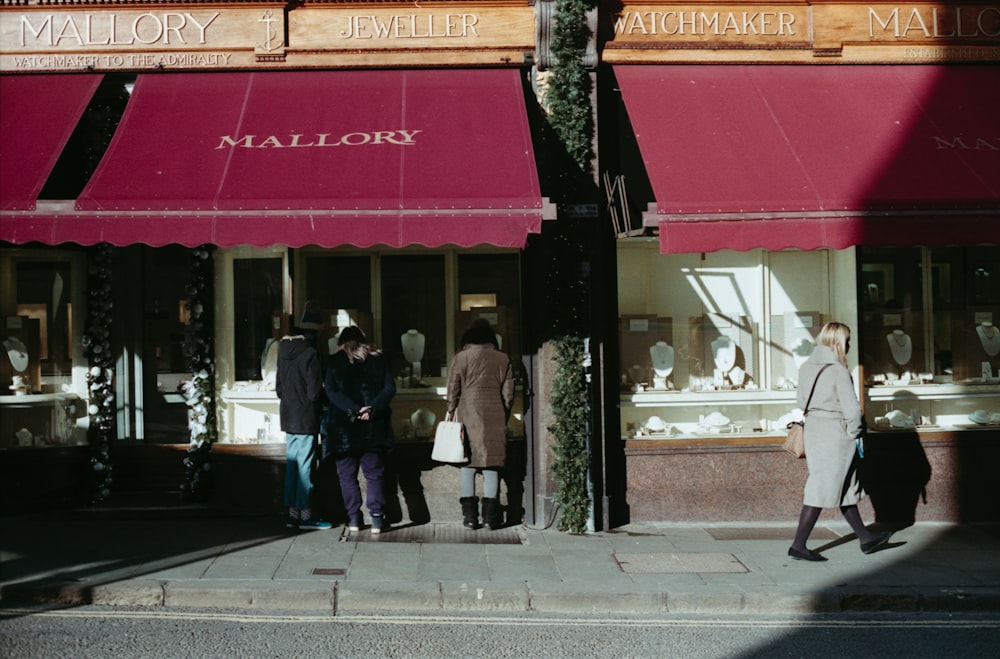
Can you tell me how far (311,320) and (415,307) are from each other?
1123 mm

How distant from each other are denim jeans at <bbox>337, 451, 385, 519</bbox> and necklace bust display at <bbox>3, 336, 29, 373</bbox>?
3617 millimetres

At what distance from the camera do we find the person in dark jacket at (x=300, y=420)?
10016 mm

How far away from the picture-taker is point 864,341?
10906mm

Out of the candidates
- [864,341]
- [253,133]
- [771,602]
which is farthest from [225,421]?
[864,341]

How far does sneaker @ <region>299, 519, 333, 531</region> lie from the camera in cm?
1003

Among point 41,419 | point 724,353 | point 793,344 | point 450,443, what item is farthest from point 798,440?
point 41,419

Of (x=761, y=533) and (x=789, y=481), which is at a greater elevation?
(x=789, y=481)

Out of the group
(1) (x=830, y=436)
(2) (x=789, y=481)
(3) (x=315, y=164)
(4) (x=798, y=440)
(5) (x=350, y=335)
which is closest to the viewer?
(1) (x=830, y=436)

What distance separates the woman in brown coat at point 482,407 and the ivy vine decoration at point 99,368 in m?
3.59

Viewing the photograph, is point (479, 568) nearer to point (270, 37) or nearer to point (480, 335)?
point (480, 335)

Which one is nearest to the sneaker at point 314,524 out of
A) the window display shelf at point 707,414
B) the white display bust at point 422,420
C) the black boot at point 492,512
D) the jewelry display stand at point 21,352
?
the white display bust at point 422,420

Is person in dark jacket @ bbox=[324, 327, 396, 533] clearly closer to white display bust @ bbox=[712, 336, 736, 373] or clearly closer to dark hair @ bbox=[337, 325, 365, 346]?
dark hair @ bbox=[337, 325, 365, 346]

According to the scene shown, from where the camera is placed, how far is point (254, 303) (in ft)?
35.7

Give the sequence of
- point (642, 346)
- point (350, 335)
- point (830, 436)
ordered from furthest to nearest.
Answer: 1. point (642, 346)
2. point (350, 335)
3. point (830, 436)
